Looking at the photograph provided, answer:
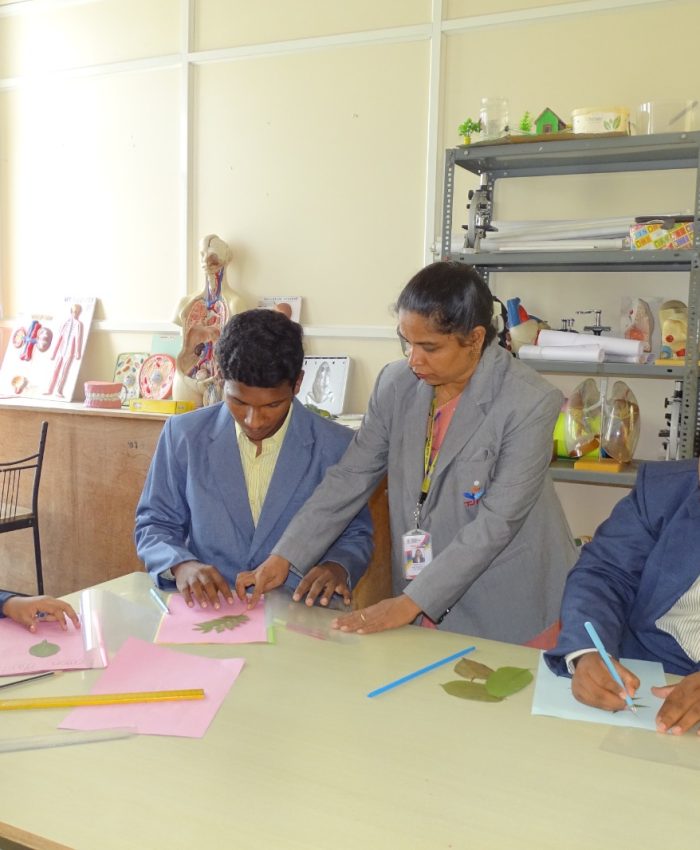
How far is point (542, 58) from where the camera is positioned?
10.6ft

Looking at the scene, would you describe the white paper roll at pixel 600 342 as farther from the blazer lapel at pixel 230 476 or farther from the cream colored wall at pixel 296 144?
the blazer lapel at pixel 230 476

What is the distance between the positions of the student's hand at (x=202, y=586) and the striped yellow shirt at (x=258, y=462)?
0.25 m

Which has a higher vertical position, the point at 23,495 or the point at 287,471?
the point at 287,471

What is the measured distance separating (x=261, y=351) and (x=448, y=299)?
410 mm

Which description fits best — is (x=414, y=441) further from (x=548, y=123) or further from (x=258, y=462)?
(x=548, y=123)

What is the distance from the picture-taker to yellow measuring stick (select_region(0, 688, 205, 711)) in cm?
126

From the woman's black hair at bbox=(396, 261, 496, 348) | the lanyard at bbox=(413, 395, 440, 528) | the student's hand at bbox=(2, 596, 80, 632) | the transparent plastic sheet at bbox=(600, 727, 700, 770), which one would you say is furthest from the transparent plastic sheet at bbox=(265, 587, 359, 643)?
the woman's black hair at bbox=(396, 261, 496, 348)

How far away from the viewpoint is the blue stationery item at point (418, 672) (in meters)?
1.34

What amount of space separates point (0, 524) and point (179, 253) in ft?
4.88

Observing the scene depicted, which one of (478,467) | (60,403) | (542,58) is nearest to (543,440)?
(478,467)

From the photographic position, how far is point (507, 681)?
4.54 ft

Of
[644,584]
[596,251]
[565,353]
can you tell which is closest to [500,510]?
[644,584]

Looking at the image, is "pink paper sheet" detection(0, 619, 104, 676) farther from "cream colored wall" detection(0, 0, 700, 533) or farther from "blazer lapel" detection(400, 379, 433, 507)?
"cream colored wall" detection(0, 0, 700, 533)

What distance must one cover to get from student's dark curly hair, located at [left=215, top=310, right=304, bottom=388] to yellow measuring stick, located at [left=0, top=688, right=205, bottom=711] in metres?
0.73
